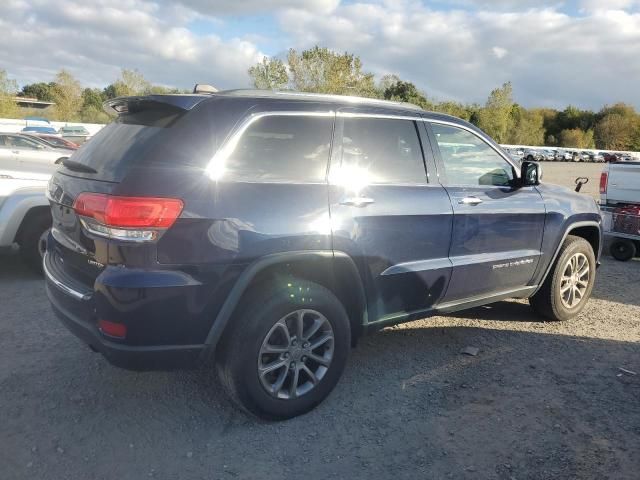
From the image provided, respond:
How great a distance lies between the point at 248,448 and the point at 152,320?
0.90 meters

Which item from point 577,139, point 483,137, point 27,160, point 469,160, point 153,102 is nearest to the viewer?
point 153,102

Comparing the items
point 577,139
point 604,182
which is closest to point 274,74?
point 604,182

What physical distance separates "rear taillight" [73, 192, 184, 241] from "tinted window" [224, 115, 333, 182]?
38 centimetres

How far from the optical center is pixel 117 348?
2.74 metres

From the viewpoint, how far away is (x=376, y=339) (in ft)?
14.9

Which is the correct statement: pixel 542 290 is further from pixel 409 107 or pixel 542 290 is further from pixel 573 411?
pixel 409 107

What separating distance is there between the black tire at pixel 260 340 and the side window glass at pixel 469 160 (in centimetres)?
142

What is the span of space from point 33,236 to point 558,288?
210 inches

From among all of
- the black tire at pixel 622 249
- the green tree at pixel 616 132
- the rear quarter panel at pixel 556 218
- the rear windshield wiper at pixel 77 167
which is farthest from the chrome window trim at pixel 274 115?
the green tree at pixel 616 132

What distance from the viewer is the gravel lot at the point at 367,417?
281 centimetres

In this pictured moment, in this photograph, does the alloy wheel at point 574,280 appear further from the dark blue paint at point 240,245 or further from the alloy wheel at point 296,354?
the alloy wheel at point 296,354

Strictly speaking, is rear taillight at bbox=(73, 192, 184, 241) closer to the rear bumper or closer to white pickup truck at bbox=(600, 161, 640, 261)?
the rear bumper

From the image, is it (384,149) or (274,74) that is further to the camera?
(274,74)

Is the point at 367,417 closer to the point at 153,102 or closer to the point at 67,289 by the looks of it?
the point at 67,289
